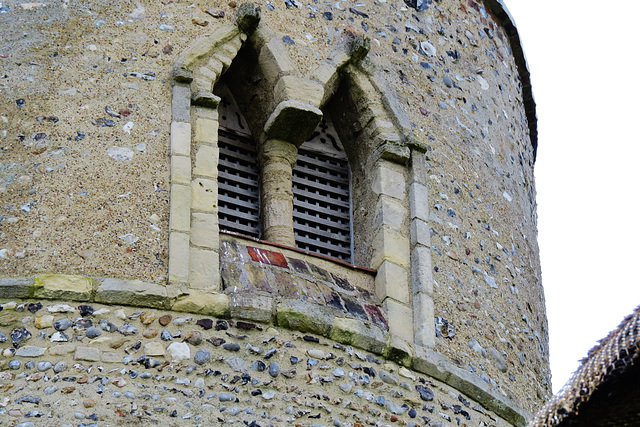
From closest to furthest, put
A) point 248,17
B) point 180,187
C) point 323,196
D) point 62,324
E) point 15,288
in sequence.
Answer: point 62,324 → point 15,288 → point 180,187 → point 248,17 → point 323,196

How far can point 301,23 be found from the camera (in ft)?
36.6

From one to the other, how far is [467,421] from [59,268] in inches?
111

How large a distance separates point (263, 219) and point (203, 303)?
1590 mm

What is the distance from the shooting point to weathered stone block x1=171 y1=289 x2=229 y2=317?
353 inches

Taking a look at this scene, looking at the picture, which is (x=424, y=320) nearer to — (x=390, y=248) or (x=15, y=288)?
(x=390, y=248)

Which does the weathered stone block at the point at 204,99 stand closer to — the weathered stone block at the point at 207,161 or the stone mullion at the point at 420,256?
the weathered stone block at the point at 207,161

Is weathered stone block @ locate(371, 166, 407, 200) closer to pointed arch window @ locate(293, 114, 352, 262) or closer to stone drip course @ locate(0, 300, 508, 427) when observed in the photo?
pointed arch window @ locate(293, 114, 352, 262)

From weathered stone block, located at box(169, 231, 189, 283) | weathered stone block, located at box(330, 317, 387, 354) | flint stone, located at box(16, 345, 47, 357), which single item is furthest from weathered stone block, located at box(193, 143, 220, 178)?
flint stone, located at box(16, 345, 47, 357)

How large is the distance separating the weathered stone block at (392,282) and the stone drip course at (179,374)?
71 cm

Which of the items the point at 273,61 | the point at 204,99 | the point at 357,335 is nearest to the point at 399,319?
the point at 357,335

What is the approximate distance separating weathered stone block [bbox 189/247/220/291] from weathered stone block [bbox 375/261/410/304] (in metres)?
1.26

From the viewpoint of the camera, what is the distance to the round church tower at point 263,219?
8688 millimetres

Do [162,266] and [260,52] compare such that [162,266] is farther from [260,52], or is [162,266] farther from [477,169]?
[477,169]

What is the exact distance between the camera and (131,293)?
8.89m
